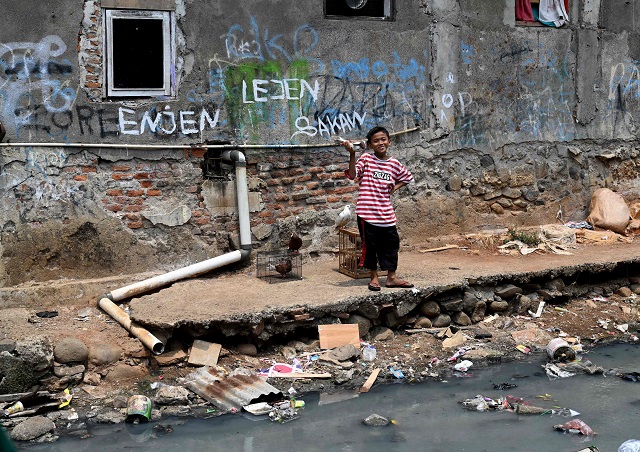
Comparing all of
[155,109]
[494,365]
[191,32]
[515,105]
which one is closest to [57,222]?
[155,109]

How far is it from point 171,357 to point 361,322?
6.01ft

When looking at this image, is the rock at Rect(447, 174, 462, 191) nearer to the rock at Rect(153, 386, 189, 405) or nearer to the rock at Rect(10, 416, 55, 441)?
the rock at Rect(153, 386, 189, 405)

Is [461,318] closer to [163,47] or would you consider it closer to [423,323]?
[423,323]

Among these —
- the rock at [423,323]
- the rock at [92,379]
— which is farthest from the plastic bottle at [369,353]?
the rock at [92,379]

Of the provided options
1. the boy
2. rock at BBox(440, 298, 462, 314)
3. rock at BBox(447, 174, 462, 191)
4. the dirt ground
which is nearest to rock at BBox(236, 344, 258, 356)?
the dirt ground

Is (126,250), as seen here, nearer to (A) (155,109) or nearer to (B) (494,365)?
(A) (155,109)

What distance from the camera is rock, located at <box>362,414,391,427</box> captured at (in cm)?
621

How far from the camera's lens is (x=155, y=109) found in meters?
8.31

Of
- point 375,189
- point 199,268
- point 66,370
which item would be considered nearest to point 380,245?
point 375,189

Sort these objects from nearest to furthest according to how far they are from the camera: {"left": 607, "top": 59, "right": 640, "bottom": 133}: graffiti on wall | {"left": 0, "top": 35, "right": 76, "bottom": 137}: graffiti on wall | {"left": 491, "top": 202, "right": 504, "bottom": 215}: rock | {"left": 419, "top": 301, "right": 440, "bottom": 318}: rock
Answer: {"left": 0, "top": 35, "right": 76, "bottom": 137}: graffiti on wall
{"left": 419, "top": 301, "right": 440, "bottom": 318}: rock
{"left": 491, "top": 202, "right": 504, "bottom": 215}: rock
{"left": 607, "top": 59, "right": 640, "bottom": 133}: graffiti on wall

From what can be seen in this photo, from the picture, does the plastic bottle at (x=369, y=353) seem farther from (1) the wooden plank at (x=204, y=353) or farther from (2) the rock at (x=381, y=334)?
(1) the wooden plank at (x=204, y=353)

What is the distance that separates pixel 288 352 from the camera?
24.5 ft

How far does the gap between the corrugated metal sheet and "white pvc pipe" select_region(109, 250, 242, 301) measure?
142 cm

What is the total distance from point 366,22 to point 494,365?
414 centimetres
